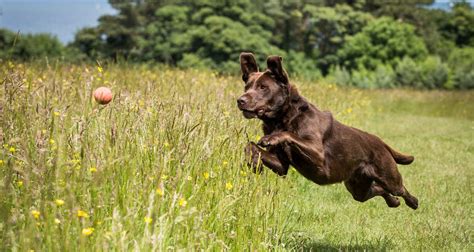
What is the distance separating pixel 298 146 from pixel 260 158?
0.30 meters

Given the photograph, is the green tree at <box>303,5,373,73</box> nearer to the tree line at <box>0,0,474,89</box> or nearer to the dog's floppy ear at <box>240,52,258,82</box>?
the tree line at <box>0,0,474,89</box>

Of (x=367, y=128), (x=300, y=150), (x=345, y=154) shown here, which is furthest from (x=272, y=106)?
(x=367, y=128)

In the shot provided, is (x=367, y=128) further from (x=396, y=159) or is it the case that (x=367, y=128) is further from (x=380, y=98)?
(x=380, y=98)

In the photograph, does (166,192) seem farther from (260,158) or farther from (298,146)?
(298,146)

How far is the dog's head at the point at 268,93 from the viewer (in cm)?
418

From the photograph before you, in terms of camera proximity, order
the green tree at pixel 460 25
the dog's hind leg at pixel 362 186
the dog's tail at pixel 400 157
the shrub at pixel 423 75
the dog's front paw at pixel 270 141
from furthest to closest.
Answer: the green tree at pixel 460 25 < the shrub at pixel 423 75 < the dog's tail at pixel 400 157 < the dog's hind leg at pixel 362 186 < the dog's front paw at pixel 270 141

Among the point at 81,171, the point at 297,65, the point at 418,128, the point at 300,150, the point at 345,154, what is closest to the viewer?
the point at 81,171

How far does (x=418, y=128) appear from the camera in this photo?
51.4 feet

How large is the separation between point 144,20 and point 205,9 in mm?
8696

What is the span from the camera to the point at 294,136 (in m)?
4.05

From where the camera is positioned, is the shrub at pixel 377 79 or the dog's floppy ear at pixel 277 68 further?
the shrub at pixel 377 79

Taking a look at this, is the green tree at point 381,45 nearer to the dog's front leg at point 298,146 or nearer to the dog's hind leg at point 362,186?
the dog's hind leg at point 362,186

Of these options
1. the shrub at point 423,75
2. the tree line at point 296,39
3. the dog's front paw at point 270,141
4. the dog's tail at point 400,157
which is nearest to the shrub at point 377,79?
the tree line at point 296,39

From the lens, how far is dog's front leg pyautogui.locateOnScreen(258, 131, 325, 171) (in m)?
3.96
